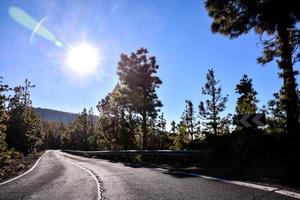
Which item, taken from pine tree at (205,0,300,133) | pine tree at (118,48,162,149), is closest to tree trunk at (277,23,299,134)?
pine tree at (205,0,300,133)

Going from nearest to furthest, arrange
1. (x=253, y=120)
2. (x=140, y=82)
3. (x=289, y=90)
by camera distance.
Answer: (x=253, y=120) < (x=289, y=90) < (x=140, y=82)

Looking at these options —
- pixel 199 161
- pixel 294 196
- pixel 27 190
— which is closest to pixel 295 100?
pixel 199 161

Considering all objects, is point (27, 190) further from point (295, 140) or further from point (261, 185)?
point (295, 140)

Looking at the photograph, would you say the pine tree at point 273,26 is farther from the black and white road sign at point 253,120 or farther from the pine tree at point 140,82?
the pine tree at point 140,82

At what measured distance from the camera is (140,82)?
4144 cm

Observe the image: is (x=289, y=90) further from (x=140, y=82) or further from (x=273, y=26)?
(x=140, y=82)

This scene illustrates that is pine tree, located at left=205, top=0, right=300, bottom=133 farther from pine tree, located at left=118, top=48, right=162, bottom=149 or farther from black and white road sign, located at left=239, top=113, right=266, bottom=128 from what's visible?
pine tree, located at left=118, top=48, right=162, bottom=149

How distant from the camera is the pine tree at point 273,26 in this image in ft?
52.1

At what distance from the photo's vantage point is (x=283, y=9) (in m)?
17.5

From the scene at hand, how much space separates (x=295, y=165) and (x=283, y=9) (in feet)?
29.9

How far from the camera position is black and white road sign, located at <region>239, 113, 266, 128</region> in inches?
581

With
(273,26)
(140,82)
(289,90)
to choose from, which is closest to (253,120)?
(289,90)

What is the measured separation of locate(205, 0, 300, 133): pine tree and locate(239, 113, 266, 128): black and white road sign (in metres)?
1.48

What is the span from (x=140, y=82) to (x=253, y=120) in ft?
89.5
